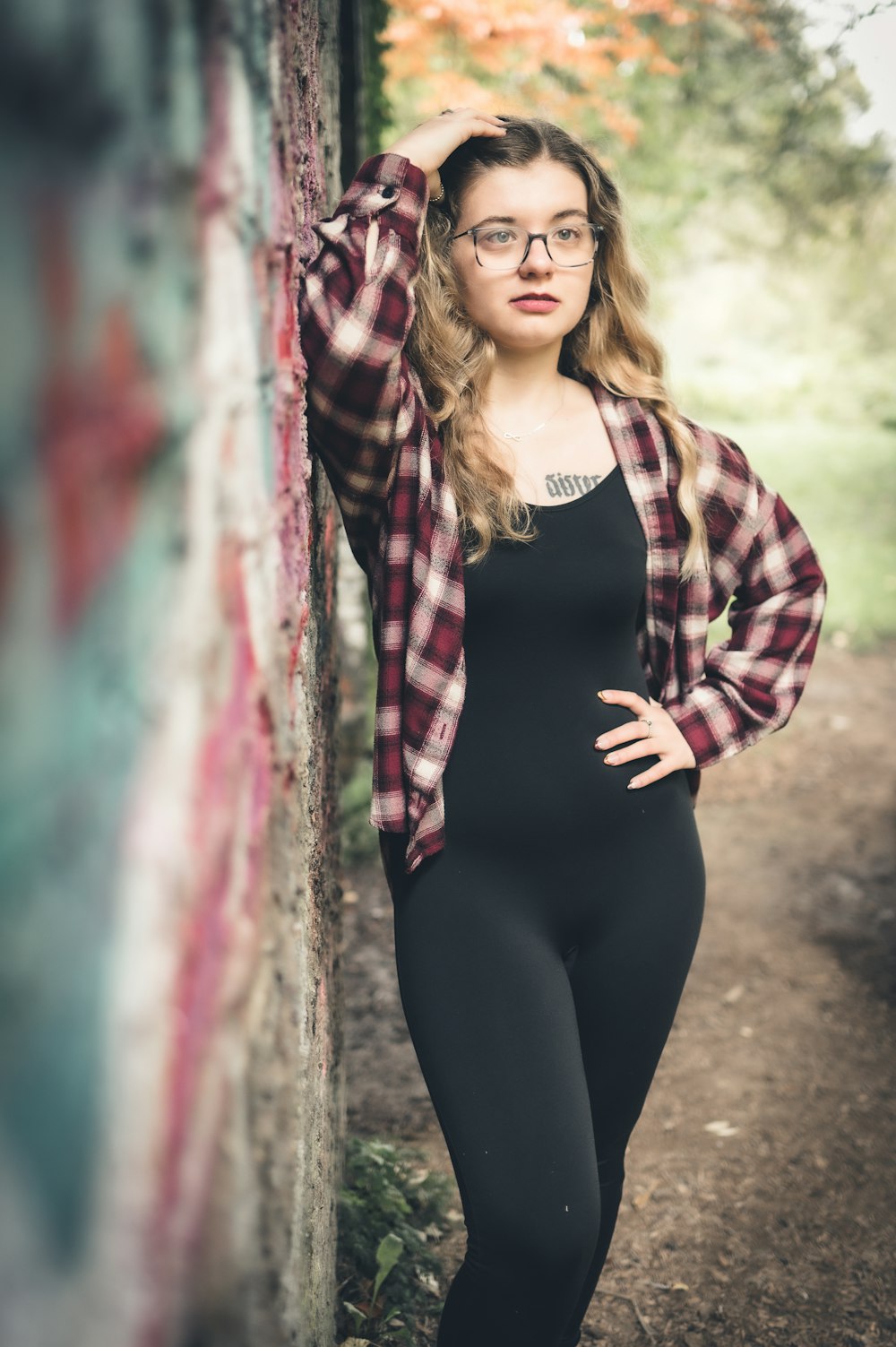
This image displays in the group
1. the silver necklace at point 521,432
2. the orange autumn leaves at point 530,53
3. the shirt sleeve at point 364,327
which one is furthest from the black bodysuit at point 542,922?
the orange autumn leaves at point 530,53

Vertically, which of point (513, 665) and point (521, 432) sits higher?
point (521, 432)

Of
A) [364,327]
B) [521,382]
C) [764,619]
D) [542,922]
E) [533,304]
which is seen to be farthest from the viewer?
[764,619]

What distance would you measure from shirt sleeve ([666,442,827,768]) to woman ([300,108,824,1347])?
6.7 inches

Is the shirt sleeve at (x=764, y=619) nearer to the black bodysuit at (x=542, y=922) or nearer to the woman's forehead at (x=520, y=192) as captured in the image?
the black bodysuit at (x=542, y=922)

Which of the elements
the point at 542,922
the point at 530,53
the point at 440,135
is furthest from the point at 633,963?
the point at 530,53

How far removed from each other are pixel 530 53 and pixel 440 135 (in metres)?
7.72

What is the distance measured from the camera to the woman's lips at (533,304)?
2113 mm

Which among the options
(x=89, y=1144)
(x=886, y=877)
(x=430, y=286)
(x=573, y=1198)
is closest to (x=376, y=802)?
(x=573, y=1198)

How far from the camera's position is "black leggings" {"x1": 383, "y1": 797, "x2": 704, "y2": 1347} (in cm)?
184

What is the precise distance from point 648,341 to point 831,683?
21.4 feet

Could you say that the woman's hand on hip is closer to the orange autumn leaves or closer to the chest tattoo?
the chest tattoo

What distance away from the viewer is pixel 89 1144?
3.04 ft

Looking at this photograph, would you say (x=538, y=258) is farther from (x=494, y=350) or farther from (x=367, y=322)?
(x=367, y=322)

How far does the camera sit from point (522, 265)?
210 centimetres
